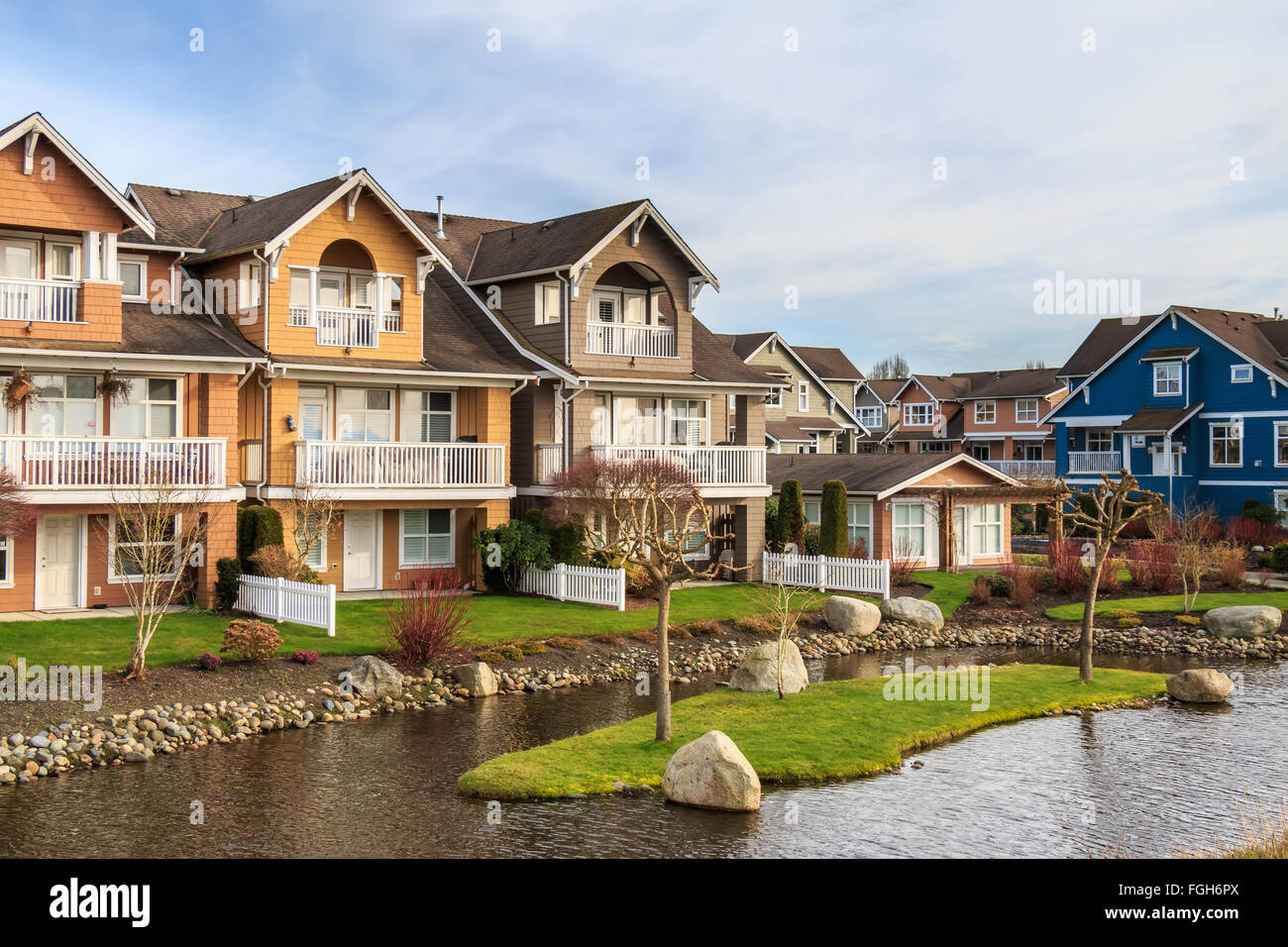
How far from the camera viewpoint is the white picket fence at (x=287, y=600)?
24.6 metres

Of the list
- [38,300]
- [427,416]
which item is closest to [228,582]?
[38,300]

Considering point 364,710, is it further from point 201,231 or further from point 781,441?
point 781,441

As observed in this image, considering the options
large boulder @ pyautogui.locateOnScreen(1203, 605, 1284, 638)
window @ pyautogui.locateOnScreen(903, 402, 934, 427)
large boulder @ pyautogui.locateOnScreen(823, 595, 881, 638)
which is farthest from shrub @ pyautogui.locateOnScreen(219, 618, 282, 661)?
window @ pyautogui.locateOnScreen(903, 402, 934, 427)

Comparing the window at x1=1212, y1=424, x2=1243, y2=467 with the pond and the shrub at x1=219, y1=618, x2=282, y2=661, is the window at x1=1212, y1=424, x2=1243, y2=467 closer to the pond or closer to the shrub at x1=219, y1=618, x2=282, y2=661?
the pond

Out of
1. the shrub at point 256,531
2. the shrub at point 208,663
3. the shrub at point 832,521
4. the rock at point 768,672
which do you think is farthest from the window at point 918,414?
the shrub at point 208,663

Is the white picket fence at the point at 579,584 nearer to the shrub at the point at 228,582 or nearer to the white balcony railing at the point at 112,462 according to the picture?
the shrub at the point at 228,582

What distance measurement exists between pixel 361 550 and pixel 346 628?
6320mm

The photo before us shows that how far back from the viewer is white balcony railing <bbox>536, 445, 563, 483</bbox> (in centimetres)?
3369

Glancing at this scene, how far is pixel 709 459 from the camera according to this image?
116 ft

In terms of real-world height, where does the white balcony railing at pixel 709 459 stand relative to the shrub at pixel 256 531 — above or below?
above

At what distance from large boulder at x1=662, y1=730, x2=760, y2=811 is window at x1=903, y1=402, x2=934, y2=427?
72294 mm

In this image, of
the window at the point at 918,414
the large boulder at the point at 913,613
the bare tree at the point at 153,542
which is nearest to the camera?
the bare tree at the point at 153,542

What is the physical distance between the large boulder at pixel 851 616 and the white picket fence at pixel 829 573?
9.71 ft
